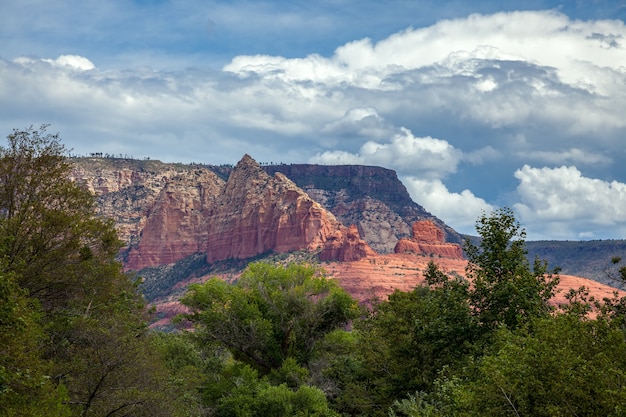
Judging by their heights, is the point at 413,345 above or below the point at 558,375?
below

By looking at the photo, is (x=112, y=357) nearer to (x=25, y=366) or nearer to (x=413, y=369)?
(x=25, y=366)

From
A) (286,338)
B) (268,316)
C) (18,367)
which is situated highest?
(18,367)

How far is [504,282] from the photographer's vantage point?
29.7 m

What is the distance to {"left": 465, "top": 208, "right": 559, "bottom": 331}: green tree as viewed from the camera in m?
28.9

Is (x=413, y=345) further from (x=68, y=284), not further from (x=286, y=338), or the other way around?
(x=68, y=284)

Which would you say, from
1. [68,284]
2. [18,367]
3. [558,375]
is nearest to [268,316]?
[68,284]

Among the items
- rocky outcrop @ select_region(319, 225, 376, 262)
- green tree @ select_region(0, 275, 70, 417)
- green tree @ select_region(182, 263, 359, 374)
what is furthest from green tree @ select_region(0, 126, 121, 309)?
rocky outcrop @ select_region(319, 225, 376, 262)

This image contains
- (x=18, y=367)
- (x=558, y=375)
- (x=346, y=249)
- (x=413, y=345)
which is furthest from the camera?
(x=346, y=249)

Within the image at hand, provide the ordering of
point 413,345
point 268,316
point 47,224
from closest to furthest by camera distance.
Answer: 1. point 47,224
2. point 413,345
3. point 268,316

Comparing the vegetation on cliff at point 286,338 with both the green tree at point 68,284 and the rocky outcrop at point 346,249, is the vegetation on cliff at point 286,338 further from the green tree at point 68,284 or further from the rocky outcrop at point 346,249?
the rocky outcrop at point 346,249

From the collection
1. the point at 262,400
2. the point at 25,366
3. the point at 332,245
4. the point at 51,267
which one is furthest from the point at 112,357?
the point at 332,245

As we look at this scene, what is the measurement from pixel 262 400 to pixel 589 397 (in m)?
24.8

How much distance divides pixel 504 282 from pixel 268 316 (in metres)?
21.5

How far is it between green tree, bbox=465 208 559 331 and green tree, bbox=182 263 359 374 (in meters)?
17.1
